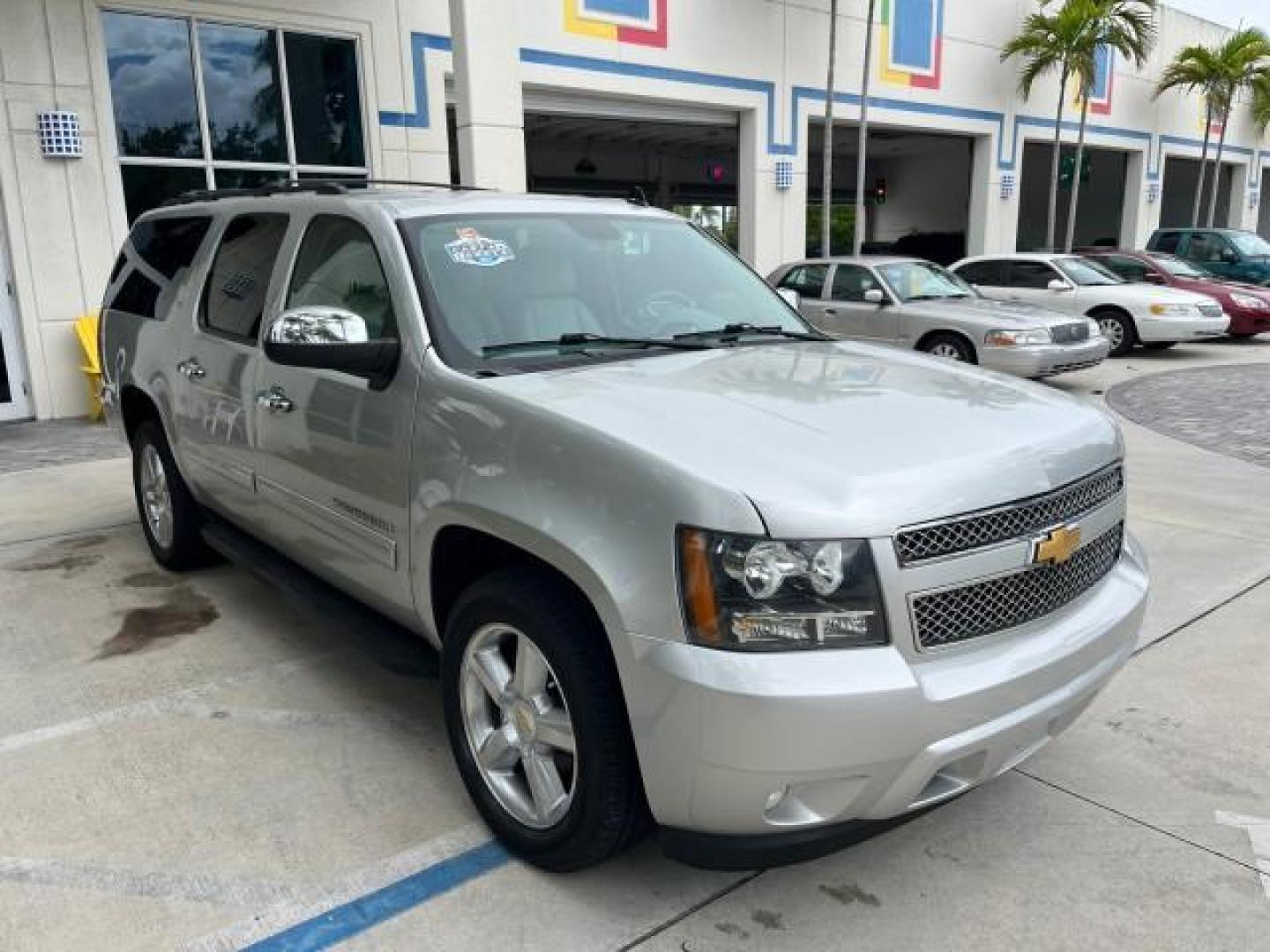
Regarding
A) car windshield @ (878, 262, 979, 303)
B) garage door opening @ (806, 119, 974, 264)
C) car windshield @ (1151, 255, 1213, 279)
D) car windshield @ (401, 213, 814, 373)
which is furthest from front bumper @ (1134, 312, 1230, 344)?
garage door opening @ (806, 119, 974, 264)

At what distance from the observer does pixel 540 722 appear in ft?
8.79

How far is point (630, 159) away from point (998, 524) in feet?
99.3

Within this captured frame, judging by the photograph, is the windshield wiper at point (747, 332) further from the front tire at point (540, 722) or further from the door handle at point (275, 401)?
the door handle at point (275, 401)

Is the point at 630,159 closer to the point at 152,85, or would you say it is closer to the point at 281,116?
the point at 281,116

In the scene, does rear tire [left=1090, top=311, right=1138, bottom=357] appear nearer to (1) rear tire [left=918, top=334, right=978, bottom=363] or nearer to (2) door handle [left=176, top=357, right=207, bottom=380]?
(1) rear tire [left=918, top=334, right=978, bottom=363]

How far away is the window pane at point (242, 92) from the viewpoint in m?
11.1

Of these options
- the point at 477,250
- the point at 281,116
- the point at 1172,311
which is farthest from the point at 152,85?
the point at 1172,311

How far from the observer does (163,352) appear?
4.86 m

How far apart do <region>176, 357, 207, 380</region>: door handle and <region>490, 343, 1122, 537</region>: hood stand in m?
2.14

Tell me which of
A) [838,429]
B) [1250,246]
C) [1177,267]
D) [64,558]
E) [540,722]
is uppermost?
[838,429]

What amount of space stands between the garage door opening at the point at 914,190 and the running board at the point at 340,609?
1100 inches

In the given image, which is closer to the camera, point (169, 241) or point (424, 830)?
point (424, 830)

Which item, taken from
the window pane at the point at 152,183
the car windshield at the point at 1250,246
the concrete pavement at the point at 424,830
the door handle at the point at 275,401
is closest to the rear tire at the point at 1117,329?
the car windshield at the point at 1250,246

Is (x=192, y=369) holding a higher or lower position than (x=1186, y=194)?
lower
